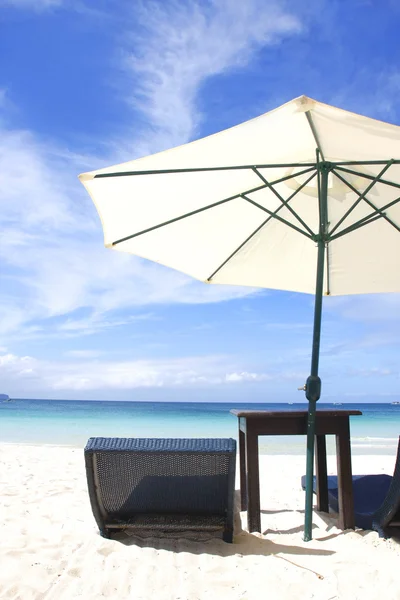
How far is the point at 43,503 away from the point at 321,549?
2.36 metres

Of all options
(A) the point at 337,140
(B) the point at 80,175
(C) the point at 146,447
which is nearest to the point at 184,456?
(C) the point at 146,447

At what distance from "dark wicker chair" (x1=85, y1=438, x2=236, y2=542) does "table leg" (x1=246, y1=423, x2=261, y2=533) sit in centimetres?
36

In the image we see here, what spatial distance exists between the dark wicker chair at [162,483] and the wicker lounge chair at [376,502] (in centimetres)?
95

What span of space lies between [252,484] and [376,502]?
103cm

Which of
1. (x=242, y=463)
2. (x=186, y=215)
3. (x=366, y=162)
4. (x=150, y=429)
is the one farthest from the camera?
(x=150, y=429)

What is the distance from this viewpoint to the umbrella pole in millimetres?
3043

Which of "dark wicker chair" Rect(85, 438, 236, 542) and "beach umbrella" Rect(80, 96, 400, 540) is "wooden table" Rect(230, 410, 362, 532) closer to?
"beach umbrella" Rect(80, 96, 400, 540)

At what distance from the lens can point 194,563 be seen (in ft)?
8.32

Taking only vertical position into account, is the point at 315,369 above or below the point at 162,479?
above

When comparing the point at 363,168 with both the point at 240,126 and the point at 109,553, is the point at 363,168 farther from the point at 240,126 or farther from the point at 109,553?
the point at 109,553

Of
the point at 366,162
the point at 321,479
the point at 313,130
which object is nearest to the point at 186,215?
the point at 313,130

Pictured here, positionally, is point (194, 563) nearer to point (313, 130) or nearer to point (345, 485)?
point (345, 485)

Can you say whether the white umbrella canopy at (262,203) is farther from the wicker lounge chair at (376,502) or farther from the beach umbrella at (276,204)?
the wicker lounge chair at (376,502)

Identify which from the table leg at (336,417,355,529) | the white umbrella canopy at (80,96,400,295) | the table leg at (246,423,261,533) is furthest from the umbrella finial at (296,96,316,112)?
the table leg at (336,417,355,529)
